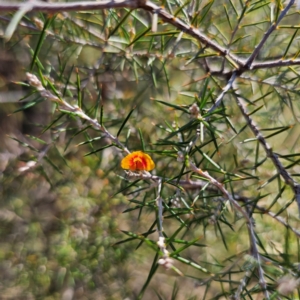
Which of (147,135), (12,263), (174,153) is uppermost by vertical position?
(174,153)

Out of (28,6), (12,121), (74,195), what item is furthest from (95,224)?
(28,6)

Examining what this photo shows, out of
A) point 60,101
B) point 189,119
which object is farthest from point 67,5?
point 189,119

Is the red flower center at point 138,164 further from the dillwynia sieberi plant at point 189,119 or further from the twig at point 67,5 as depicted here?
the twig at point 67,5

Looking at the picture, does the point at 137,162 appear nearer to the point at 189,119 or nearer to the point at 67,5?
the point at 67,5

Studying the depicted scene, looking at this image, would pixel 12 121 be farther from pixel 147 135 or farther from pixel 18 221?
pixel 147 135

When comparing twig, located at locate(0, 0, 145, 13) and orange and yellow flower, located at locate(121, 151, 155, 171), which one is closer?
twig, located at locate(0, 0, 145, 13)

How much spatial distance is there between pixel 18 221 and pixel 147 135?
0.67 meters

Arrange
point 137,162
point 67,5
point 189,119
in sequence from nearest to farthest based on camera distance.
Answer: point 67,5
point 137,162
point 189,119

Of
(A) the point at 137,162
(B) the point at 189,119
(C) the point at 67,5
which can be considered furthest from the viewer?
(B) the point at 189,119

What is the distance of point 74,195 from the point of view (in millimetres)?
1297

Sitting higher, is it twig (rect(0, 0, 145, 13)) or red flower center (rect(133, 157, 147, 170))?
twig (rect(0, 0, 145, 13))

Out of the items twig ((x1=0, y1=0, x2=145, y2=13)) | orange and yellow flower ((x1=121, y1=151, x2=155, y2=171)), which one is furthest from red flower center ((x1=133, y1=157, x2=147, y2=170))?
twig ((x1=0, y1=0, x2=145, y2=13))

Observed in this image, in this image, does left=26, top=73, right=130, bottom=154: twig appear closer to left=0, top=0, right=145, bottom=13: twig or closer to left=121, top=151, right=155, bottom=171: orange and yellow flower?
left=121, top=151, right=155, bottom=171: orange and yellow flower

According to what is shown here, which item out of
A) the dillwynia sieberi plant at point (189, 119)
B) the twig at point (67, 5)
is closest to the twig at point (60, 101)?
the dillwynia sieberi plant at point (189, 119)
